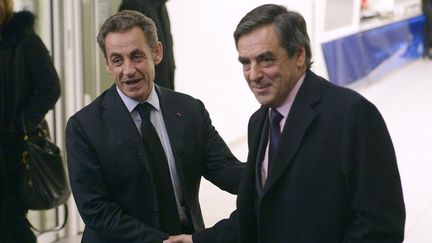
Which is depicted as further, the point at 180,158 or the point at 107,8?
the point at 107,8

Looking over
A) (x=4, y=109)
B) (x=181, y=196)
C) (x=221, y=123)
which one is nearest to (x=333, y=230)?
(x=181, y=196)

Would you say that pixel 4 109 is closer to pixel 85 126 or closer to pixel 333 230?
pixel 85 126

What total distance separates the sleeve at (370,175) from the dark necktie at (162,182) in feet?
2.24

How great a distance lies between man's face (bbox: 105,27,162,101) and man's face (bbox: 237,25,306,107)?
43cm

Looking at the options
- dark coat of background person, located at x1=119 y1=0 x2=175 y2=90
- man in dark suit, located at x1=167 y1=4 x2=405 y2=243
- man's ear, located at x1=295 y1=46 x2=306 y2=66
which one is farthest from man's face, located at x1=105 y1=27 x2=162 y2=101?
dark coat of background person, located at x1=119 y1=0 x2=175 y2=90

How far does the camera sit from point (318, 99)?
2096mm

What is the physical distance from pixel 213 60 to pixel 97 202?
17.5ft

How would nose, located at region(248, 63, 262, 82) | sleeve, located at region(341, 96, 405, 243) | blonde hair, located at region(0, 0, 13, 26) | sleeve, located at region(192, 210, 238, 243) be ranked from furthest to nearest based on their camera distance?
blonde hair, located at region(0, 0, 13, 26) < sleeve, located at region(192, 210, 238, 243) < nose, located at region(248, 63, 262, 82) < sleeve, located at region(341, 96, 405, 243)

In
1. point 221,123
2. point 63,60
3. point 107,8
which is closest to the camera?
point 63,60

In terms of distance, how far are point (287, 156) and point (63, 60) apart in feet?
11.1

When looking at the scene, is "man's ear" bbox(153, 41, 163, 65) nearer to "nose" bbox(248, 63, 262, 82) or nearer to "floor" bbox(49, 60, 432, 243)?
"nose" bbox(248, 63, 262, 82)

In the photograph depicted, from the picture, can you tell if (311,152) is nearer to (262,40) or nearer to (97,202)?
(262,40)

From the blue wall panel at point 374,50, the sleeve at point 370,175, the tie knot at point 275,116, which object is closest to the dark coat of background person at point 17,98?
the tie knot at point 275,116

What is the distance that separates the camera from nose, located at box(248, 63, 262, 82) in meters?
2.10
